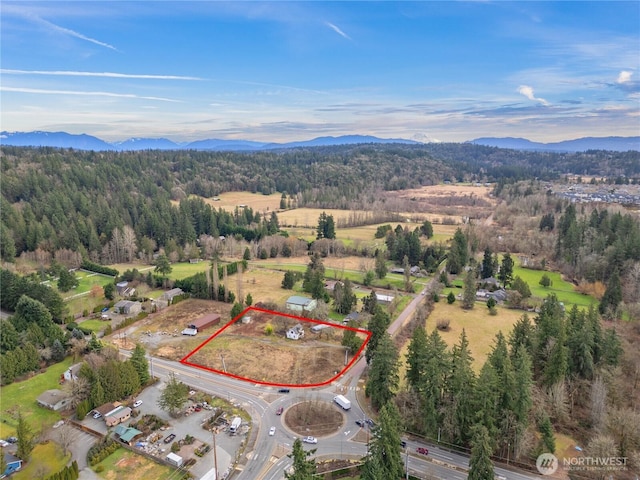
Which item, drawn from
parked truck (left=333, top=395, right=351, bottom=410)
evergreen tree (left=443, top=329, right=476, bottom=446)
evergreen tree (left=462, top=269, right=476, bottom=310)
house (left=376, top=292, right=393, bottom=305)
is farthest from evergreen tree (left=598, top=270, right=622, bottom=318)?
parked truck (left=333, top=395, right=351, bottom=410)

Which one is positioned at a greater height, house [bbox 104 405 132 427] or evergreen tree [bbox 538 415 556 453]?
evergreen tree [bbox 538 415 556 453]

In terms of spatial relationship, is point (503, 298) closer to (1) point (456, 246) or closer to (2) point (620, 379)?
(1) point (456, 246)

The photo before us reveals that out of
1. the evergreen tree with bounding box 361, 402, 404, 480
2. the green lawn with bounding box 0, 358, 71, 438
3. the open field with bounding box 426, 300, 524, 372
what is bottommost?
the green lawn with bounding box 0, 358, 71, 438

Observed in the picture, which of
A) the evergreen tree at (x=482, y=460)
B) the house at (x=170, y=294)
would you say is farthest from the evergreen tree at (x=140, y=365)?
the evergreen tree at (x=482, y=460)

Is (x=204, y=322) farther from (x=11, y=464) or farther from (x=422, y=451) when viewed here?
(x=422, y=451)

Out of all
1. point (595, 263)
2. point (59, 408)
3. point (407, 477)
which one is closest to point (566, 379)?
point (407, 477)

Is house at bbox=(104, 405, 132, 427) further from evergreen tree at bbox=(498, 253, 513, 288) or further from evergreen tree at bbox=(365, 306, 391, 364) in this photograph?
evergreen tree at bbox=(498, 253, 513, 288)

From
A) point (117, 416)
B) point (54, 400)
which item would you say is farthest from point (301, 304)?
point (54, 400)
